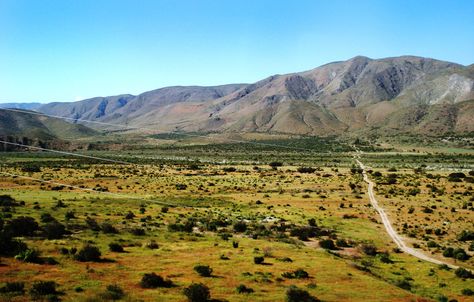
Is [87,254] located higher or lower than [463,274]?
higher

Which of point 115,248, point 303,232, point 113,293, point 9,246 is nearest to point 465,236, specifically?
point 303,232

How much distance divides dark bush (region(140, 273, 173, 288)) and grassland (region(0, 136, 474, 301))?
1.38ft

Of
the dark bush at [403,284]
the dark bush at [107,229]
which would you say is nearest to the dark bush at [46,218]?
the dark bush at [107,229]

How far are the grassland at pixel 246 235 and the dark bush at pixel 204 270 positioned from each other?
24.2 inches

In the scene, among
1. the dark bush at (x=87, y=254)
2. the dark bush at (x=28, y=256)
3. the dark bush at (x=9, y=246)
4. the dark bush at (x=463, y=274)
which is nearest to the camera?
the dark bush at (x=28, y=256)

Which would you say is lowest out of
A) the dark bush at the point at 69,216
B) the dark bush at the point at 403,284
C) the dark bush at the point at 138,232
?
the dark bush at the point at 403,284

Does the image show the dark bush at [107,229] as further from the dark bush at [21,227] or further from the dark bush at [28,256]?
the dark bush at [28,256]

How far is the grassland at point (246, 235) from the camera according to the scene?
31.3 metres

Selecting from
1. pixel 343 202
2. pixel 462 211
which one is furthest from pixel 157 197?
pixel 462 211

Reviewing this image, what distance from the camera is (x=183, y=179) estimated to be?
111 m

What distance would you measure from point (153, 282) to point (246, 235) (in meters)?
23.6

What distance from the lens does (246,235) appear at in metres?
52.6

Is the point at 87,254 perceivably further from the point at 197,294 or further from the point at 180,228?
the point at 180,228

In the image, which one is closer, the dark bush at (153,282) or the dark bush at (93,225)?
the dark bush at (153,282)
